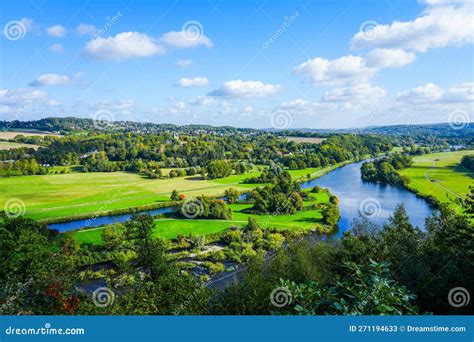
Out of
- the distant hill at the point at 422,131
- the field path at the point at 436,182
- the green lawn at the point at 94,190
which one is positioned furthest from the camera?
the distant hill at the point at 422,131

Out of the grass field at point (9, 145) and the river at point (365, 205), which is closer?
the river at point (365, 205)

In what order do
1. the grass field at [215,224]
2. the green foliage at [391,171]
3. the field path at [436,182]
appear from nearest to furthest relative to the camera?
the field path at [436,182], the grass field at [215,224], the green foliage at [391,171]

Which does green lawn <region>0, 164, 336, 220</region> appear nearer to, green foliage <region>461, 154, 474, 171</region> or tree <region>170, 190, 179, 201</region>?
tree <region>170, 190, 179, 201</region>

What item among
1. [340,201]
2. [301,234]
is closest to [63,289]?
[301,234]

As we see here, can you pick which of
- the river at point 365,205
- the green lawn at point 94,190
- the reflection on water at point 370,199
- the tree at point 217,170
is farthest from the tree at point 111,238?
the reflection on water at point 370,199

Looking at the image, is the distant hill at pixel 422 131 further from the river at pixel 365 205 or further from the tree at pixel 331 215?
the tree at pixel 331 215
